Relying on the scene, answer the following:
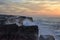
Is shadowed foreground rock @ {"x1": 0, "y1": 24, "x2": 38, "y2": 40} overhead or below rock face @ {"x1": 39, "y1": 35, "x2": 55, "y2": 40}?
overhead

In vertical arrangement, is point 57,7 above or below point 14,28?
above

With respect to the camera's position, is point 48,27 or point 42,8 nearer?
point 42,8

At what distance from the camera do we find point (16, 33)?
59.3 inches

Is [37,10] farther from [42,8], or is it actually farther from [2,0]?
[2,0]

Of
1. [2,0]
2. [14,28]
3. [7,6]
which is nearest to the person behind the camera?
[2,0]

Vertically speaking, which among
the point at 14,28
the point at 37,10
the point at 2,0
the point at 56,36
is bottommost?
the point at 56,36

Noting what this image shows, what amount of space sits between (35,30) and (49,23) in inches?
6.5

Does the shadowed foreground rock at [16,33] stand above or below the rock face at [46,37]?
above

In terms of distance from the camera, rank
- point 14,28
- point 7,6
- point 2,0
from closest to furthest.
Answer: point 2,0 → point 7,6 → point 14,28

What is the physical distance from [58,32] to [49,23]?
14cm

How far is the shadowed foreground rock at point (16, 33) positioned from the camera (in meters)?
1.50

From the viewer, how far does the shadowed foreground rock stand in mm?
1497

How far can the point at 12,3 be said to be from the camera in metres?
1.06

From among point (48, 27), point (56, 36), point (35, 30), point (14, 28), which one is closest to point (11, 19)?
point (14, 28)
